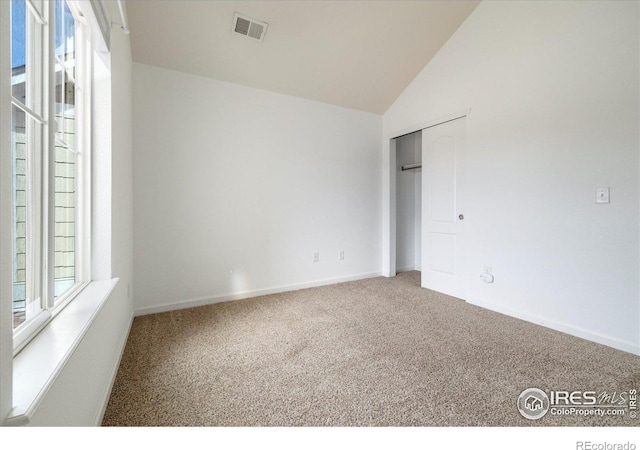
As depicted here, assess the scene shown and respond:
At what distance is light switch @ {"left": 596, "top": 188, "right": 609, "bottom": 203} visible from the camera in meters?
2.06

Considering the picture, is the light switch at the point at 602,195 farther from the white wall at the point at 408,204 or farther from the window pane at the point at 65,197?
the window pane at the point at 65,197

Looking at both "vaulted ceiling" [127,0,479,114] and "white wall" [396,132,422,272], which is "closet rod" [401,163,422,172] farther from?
"vaulted ceiling" [127,0,479,114]

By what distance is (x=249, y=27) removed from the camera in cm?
254

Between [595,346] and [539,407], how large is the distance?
43.8 inches

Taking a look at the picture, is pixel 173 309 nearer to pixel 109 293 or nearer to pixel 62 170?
pixel 109 293

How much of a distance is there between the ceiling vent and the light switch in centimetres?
313

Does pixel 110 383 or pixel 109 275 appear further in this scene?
pixel 109 275

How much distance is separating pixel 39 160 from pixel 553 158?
11.1 ft

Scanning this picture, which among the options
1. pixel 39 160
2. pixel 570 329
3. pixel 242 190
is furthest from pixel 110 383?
pixel 570 329

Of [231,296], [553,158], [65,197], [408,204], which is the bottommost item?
[231,296]

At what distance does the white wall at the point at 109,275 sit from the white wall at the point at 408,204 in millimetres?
3677

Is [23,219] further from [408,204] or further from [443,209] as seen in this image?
[408,204]

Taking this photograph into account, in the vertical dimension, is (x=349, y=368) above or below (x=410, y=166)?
below

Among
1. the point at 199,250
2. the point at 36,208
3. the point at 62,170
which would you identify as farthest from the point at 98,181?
the point at 199,250
